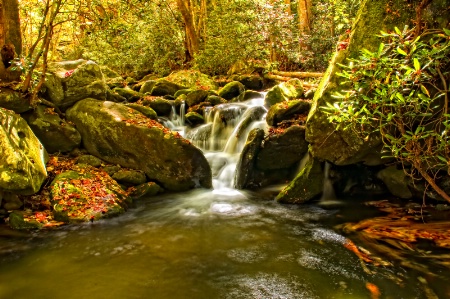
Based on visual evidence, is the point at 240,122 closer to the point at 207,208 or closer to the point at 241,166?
the point at 241,166

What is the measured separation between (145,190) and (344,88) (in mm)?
5322

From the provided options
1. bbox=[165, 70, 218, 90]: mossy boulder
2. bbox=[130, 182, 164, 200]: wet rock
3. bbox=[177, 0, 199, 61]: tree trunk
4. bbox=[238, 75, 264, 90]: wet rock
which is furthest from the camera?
bbox=[177, 0, 199, 61]: tree trunk

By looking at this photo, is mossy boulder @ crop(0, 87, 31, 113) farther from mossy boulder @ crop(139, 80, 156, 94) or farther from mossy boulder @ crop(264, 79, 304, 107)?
mossy boulder @ crop(264, 79, 304, 107)

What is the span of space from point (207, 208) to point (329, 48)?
1127 cm

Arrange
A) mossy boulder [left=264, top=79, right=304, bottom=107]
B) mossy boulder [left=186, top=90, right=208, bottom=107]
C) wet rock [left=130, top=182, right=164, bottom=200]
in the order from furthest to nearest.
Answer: mossy boulder [left=186, top=90, right=208, bottom=107], mossy boulder [left=264, top=79, right=304, bottom=107], wet rock [left=130, top=182, right=164, bottom=200]

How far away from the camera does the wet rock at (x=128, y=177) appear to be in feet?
26.8

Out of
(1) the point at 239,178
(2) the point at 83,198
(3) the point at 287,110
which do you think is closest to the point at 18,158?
(2) the point at 83,198

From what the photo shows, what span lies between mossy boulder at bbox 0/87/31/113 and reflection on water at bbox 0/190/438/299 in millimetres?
3530

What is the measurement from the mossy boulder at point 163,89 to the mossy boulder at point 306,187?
8207mm

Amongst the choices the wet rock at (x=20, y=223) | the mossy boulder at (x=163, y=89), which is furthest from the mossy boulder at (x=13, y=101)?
the mossy boulder at (x=163, y=89)

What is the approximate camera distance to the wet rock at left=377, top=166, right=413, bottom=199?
684 centimetres

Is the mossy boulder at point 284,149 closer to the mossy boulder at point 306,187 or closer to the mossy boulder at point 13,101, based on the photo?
the mossy boulder at point 306,187

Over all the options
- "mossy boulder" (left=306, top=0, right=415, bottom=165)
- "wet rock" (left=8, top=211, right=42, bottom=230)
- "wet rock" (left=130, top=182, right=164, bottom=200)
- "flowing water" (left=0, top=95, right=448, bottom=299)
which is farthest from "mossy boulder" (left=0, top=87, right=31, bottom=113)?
"mossy boulder" (left=306, top=0, right=415, bottom=165)

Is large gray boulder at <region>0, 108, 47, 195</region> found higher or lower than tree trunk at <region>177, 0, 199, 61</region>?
lower
